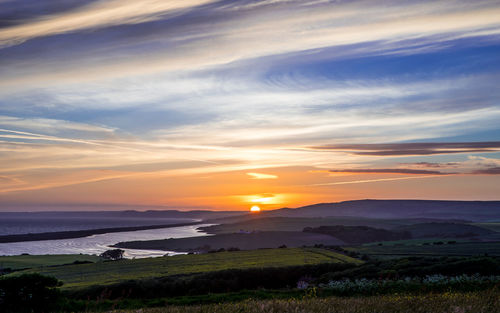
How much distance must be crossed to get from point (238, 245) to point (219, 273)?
108657 mm

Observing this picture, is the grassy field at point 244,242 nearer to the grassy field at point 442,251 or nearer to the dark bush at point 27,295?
the grassy field at point 442,251

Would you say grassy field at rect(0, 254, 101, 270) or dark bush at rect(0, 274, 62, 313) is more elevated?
dark bush at rect(0, 274, 62, 313)

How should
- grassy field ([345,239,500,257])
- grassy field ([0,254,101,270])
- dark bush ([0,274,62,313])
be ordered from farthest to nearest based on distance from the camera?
grassy field ([0,254,101,270]), grassy field ([345,239,500,257]), dark bush ([0,274,62,313])

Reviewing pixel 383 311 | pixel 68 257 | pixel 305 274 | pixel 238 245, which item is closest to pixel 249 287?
pixel 305 274

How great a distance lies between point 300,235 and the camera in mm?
169250

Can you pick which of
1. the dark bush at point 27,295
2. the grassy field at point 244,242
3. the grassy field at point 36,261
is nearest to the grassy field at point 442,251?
the grassy field at point 244,242

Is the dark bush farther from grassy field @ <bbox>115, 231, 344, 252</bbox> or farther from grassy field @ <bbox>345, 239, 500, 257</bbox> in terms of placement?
grassy field @ <bbox>115, 231, 344, 252</bbox>

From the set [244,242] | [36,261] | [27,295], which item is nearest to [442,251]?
[244,242]

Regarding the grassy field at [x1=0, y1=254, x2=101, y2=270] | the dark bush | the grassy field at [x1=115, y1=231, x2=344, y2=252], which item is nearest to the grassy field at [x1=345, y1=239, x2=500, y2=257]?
the grassy field at [x1=115, y1=231, x2=344, y2=252]

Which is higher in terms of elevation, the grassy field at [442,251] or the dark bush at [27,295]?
the dark bush at [27,295]

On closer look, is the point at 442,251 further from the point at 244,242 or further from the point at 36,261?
the point at 36,261

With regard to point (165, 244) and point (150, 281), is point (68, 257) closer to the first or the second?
point (165, 244)

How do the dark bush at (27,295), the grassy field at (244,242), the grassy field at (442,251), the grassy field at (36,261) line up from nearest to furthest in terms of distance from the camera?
the dark bush at (27,295) < the grassy field at (442,251) < the grassy field at (36,261) < the grassy field at (244,242)

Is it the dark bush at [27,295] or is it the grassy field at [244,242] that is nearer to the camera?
the dark bush at [27,295]
